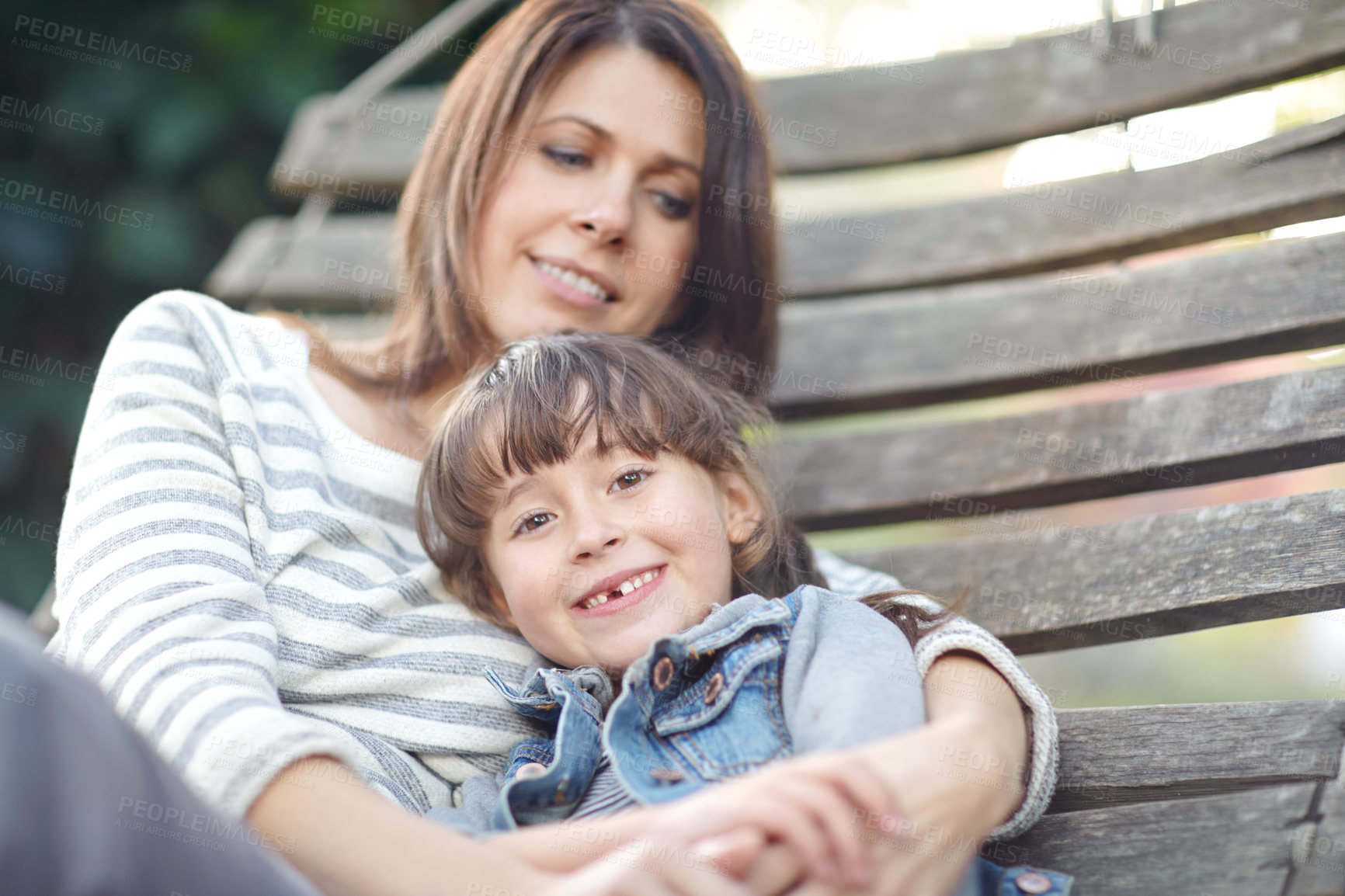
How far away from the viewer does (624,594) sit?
113 centimetres

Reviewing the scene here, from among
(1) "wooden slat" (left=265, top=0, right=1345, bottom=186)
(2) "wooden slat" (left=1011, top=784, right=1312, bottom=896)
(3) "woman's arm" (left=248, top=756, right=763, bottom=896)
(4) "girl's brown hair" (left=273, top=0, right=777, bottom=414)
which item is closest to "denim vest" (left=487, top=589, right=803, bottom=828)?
(3) "woman's arm" (left=248, top=756, right=763, bottom=896)

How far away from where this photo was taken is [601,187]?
1.51 metres

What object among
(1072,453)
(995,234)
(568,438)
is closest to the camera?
(568,438)

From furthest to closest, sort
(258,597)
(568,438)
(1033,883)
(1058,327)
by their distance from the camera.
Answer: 1. (1058,327)
2. (568,438)
3. (258,597)
4. (1033,883)

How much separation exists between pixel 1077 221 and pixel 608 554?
1.18m

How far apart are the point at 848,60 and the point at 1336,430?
47.7 inches

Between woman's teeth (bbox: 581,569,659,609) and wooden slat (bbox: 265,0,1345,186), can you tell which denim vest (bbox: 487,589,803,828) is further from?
wooden slat (bbox: 265,0,1345,186)

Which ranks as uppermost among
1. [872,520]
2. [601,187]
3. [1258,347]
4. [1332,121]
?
[1332,121]

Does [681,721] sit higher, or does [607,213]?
[607,213]

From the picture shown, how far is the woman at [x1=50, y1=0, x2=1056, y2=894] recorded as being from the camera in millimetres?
853

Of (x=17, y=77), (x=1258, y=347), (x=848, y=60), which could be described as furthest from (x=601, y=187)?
(x=17, y=77)

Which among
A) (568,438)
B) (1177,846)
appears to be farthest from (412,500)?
(1177,846)

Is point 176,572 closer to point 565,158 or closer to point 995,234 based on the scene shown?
point 565,158

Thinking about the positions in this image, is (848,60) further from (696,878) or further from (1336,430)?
(696,878)
